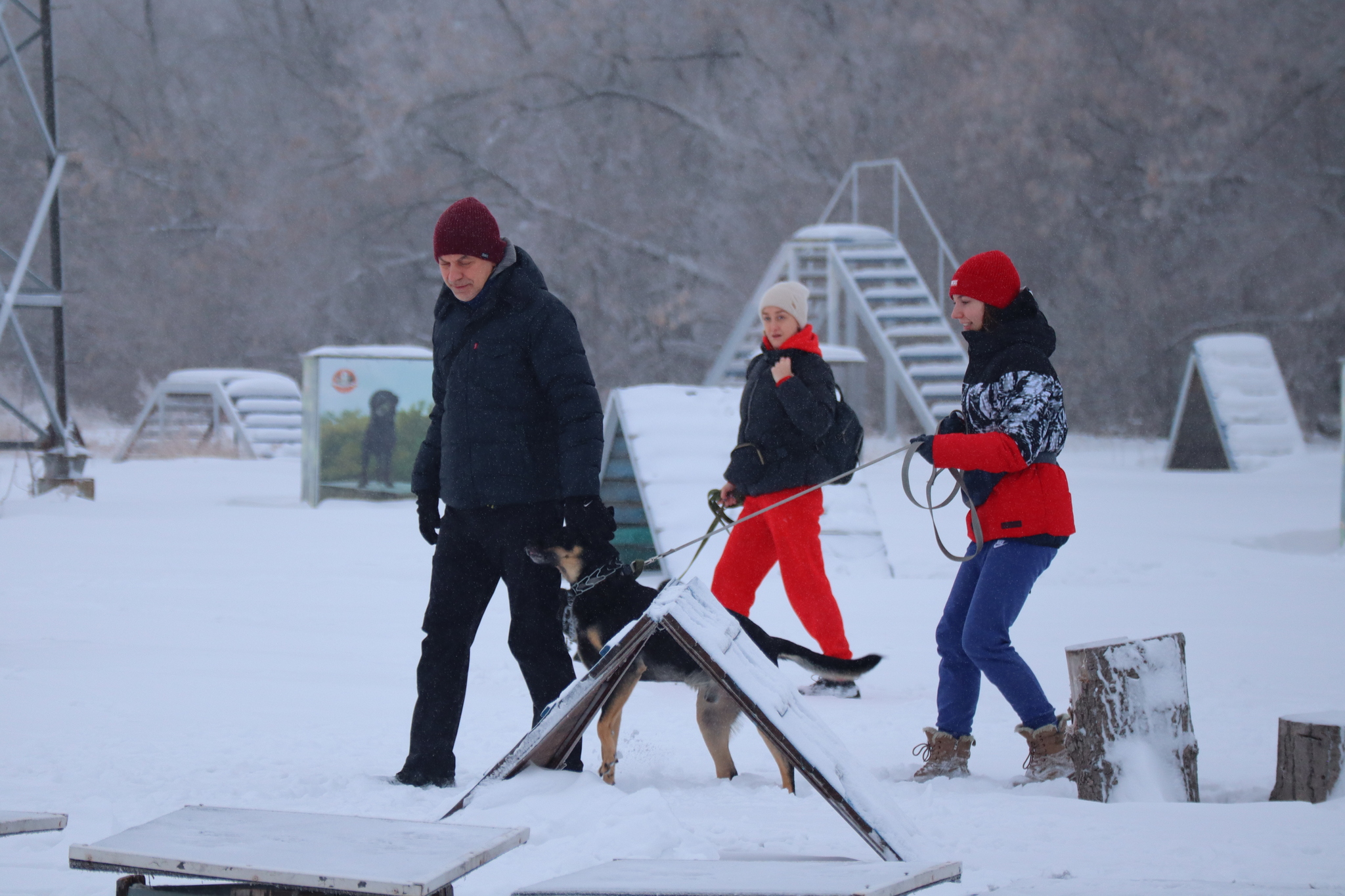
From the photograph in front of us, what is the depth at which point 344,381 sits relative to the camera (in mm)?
11961

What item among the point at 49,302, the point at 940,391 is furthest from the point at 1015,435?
the point at 940,391

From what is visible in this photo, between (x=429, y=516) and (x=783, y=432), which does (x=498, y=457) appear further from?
(x=783, y=432)

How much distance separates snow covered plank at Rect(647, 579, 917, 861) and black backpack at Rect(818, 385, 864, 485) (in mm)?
1943

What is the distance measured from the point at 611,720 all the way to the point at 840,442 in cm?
180

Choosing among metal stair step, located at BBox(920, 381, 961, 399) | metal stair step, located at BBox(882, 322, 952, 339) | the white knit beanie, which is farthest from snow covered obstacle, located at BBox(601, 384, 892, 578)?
metal stair step, located at BBox(882, 322, 952, 339)

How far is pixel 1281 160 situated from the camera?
19672mm

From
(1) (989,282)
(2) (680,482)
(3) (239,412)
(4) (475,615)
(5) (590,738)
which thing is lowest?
(5) (590,738)

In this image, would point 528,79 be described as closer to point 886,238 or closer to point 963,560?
point 886,238

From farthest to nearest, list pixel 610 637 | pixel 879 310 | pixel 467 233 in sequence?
pixel 879 310, pixel 610 637, pixel 467 233

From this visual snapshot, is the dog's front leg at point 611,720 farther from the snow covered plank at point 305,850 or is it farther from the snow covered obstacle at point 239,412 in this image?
the snow covered obstacle at point 239,412

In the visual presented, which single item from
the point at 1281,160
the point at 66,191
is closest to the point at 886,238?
the point at 1281,160

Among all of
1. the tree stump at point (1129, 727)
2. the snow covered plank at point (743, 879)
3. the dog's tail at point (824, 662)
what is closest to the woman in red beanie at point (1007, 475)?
the tree stump at point (1129, 727)

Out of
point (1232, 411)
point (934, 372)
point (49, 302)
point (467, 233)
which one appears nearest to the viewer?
point (467, 233)

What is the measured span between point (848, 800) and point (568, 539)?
1.19 metres
